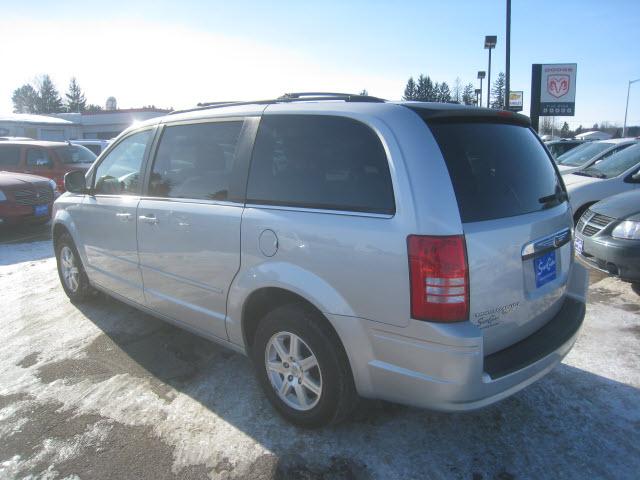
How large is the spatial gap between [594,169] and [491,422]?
6239 millimetres

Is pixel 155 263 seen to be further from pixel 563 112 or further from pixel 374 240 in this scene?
pixel 563 112

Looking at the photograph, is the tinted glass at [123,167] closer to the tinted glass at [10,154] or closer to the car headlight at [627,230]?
the car headlight at [627,230]

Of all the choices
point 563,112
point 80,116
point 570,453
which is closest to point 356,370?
point 570,453

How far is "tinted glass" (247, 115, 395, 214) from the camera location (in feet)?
8.04

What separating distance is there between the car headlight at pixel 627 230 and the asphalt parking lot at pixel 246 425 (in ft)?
3.10

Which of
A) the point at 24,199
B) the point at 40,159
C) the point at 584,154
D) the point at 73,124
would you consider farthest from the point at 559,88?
the point at 73,124

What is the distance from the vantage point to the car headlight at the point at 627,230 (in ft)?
15.3

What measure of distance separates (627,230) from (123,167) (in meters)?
4.72

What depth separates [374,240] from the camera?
233 cm

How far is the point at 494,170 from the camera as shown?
2.59 metres

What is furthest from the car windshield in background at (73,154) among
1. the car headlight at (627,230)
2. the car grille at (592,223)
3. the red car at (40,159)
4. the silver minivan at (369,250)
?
the car headlight at (627,230)

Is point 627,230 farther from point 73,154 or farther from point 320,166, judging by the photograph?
point 73,154

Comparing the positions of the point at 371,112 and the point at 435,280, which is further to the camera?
the point at 371,112

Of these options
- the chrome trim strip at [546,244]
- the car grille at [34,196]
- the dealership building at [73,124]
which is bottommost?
the car grille at [34,196]
